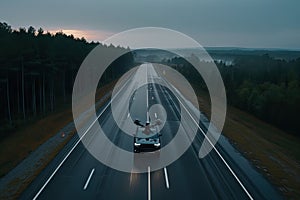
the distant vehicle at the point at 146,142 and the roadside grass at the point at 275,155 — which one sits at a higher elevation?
the distant vehicle at the point at 146,142

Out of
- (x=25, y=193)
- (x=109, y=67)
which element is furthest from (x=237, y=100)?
(x=109, y=67)

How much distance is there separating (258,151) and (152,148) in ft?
24.7

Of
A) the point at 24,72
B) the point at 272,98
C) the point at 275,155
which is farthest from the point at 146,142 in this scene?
the point at 272,98

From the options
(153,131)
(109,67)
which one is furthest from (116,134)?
(109,67)

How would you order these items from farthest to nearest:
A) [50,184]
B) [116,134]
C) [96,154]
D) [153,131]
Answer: [116,134] → [153,131] → [96,154] → [50,184]

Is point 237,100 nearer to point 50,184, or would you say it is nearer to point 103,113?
point 103,113

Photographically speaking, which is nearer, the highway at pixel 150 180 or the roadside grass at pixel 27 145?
the highway at pixel 150 180

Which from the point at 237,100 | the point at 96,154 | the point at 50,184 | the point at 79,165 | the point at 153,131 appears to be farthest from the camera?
the point at 237,100

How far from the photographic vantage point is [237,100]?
5403 cm

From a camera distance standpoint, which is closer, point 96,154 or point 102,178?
point 102,178

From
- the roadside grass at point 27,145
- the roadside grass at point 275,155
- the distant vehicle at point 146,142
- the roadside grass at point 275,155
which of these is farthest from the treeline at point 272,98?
the roadside grass at point 27,145

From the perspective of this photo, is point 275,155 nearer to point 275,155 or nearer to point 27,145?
point 275,155

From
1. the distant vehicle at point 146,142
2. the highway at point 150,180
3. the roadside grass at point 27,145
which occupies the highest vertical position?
the distant vehicle at point 146,142

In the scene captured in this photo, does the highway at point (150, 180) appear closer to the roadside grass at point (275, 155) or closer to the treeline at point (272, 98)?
the roadside grass at point (275, 155)
